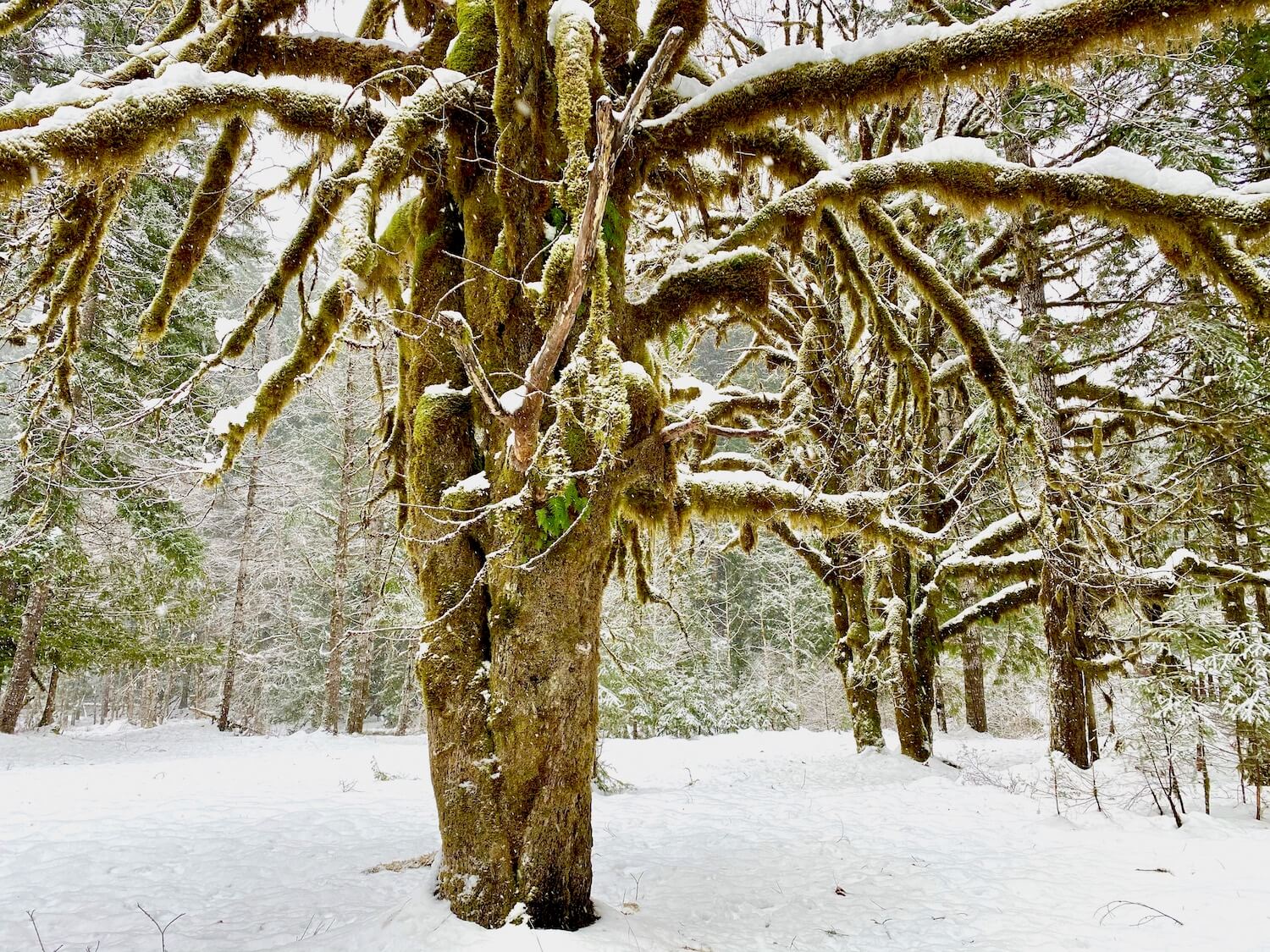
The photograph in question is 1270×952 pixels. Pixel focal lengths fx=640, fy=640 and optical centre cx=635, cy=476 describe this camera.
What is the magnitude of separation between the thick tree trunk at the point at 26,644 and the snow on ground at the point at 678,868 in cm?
229

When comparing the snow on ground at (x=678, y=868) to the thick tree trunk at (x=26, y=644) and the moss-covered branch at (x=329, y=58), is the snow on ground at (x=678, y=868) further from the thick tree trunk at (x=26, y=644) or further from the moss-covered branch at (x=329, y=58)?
the moss-covered branch at (x=329, y=58)

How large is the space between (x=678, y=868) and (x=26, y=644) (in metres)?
12.0

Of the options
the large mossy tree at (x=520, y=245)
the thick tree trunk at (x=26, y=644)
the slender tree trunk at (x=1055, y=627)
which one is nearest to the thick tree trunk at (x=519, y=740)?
the large mossy tree at (x=520, y=245)

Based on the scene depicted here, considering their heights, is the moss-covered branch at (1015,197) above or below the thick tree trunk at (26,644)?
above

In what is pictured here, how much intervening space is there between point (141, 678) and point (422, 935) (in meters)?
35.4

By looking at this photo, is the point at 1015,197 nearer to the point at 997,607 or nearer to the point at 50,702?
the point at 997,607

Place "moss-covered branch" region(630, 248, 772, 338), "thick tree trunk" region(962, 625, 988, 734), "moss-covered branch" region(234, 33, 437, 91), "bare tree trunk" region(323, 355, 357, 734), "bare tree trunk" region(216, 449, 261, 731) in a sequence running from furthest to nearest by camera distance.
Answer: "bare tree trunk" region(216, 449, 261, 731)
"thick tree trunk" region(962, 625, 988, 734)
"bare tree trunk" region(323, 355, 357, 734)
"moss-covered branch" region(234, 33, 437, 91)
"moss-covered branch" region(630, 248, 772, 338)

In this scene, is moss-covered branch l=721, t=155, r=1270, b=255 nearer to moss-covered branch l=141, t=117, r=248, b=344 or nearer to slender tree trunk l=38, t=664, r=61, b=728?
moss-covered branch l=141, t=117, r=248, b=344

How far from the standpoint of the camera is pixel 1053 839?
602 centimetres

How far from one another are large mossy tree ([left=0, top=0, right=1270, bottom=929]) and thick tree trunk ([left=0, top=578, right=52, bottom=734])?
31.2 feet

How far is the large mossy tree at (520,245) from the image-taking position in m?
3.02

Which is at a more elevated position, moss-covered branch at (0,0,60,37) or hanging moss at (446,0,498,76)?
hanging moss at (446,0,498,76)

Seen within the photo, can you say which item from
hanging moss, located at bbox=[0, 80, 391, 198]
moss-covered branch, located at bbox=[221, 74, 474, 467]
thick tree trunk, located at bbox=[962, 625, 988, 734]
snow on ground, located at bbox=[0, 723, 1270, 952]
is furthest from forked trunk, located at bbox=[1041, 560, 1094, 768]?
hanging moss, located at bbox=[0, 80, 391, 198]

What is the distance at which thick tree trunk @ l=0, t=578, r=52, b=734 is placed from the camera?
1076 centimetres
